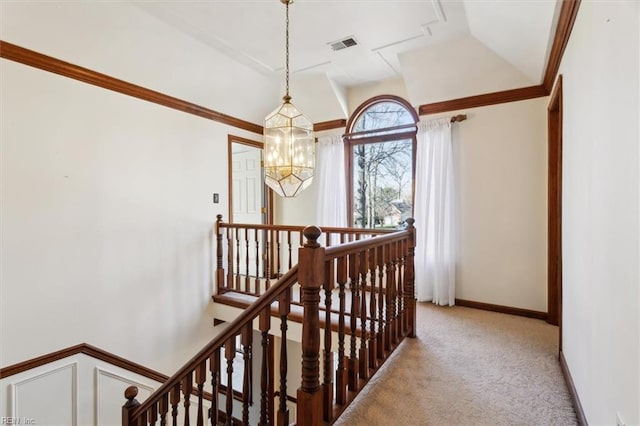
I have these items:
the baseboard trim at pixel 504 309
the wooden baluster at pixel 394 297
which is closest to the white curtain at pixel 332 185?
the baseboard trim at pixel 504 309

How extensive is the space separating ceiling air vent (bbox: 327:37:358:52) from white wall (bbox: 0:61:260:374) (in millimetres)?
1802

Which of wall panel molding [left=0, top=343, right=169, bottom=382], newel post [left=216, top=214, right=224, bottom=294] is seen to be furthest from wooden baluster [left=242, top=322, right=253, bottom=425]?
newel post [left=216, top=214, right=224, bottom=294]

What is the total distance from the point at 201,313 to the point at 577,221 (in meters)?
3.86

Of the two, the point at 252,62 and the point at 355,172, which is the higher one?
the point at 252,62

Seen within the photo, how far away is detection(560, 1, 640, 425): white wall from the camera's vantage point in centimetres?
107

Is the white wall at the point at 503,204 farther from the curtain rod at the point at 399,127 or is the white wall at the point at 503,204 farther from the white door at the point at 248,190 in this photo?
the white door at the point at 248,190

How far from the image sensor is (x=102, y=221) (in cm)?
295

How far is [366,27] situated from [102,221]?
3227 millimetres

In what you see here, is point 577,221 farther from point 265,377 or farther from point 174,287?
point 174,287

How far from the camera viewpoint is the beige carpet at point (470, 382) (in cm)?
172

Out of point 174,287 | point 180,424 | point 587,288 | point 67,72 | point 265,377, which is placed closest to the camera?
point 265,377

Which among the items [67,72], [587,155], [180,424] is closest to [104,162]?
[67,72]

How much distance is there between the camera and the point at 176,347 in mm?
3621

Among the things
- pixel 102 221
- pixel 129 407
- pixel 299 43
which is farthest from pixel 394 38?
pixel 129 407
